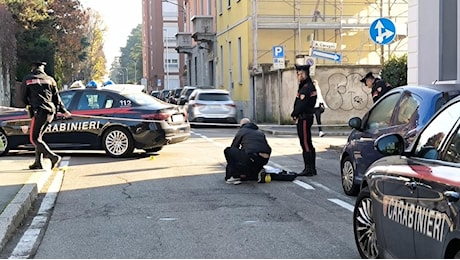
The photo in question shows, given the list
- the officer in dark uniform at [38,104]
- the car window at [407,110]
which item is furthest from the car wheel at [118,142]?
the car window at [407,110]

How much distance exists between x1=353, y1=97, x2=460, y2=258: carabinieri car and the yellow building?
2501 centimetres

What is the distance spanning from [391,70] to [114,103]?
25.6ft

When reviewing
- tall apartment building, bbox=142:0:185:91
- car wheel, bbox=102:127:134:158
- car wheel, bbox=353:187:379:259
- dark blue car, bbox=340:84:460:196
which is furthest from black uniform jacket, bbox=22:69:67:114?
tall apartment building, bbox=142:0:185:91

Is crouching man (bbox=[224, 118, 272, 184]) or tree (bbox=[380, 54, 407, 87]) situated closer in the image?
crouching man (bbox=[224, 118, 272, 184])

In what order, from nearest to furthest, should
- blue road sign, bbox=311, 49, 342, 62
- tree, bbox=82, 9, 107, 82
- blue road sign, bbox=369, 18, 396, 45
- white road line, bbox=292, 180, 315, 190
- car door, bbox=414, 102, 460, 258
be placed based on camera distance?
car door, bbox=414, 102, 460, 258 → white road line, bbox=292, 180, 315, 190 → blue road sign, bbox=369, 18, 396, 45 → blue road sign, bbox=311, 49, 342, 62 → tree, bbox=82, 9, 107, 82

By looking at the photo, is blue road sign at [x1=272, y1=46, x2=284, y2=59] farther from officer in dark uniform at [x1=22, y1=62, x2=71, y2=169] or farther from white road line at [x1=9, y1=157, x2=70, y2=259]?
white road line at [x1=9, y1=157, x2=70, y2=259]

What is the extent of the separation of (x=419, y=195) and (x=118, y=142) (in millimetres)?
10206

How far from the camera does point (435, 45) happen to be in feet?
45.2

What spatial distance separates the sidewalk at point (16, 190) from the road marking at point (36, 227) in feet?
0.46

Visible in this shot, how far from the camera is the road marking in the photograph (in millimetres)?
6062

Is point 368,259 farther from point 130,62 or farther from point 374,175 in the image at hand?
point 130,62

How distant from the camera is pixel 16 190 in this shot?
8.86m

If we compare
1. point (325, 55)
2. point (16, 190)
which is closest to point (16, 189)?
point (16, 190)

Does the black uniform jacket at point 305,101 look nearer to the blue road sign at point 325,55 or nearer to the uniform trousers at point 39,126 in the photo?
the uniform trousers at point 39,126
